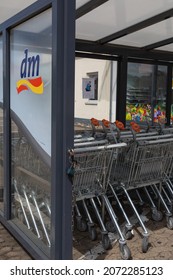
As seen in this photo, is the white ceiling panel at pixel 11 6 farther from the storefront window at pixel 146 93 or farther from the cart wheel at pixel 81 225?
the storefront window at pixel 146 93

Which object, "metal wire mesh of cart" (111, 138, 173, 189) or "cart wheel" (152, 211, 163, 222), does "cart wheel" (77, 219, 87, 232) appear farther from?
"cart wheel" (152, 211, 163, 222)

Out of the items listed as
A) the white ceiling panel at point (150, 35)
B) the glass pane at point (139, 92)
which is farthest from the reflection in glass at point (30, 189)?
the glass pane at point (139, 92)

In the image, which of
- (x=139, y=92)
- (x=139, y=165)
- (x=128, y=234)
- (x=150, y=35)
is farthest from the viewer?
(x=139, y=92)

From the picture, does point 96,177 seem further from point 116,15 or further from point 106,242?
point 116,15

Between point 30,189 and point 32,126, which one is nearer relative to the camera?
point 32,126

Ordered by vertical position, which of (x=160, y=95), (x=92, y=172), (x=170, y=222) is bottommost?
(x=170, y=222)

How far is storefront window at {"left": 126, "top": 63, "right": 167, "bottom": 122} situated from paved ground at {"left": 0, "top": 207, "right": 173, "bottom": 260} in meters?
3.97

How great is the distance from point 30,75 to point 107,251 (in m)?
1.82

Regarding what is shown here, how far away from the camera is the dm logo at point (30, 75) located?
2658mm

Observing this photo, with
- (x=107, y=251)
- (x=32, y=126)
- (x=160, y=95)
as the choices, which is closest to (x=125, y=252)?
(x=107, y=251)

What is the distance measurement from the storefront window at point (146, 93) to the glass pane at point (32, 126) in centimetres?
433

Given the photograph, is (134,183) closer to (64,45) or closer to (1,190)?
(1,190)

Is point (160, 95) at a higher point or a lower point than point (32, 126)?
higher

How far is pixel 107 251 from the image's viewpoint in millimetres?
3279
